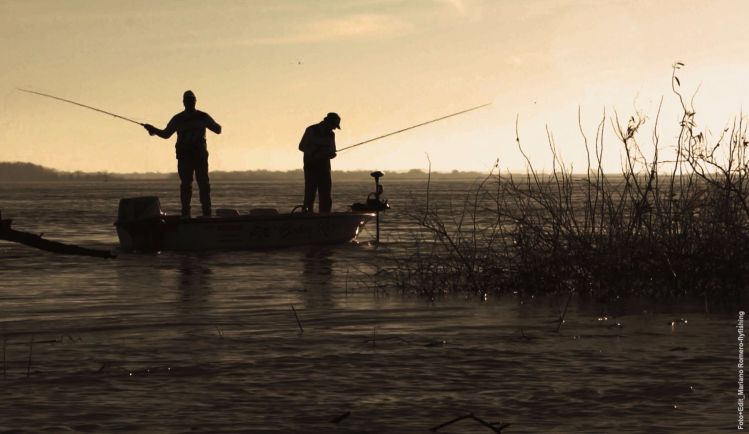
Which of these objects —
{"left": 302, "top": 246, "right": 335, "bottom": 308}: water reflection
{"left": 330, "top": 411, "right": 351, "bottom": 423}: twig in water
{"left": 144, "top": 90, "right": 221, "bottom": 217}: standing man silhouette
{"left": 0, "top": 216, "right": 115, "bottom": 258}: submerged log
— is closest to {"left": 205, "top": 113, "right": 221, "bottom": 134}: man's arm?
{"left": 144, "top": 90, "right": 221, "bottom": 217}: standing man silhouette

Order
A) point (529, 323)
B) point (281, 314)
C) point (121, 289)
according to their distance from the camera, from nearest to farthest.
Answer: point (529, 323), point (281, 314), point (121, 289)

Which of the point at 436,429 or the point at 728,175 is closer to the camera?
the point at 436,429

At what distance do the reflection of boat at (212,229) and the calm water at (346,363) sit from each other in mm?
6008

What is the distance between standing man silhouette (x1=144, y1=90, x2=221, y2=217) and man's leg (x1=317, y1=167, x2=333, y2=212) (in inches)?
105

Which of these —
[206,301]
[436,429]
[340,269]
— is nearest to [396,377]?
[436,429]

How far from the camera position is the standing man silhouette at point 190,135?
62.5 ft

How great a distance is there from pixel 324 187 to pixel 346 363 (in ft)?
44.2

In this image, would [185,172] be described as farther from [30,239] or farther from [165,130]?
[30,239]

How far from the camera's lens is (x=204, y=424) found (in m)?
6.45

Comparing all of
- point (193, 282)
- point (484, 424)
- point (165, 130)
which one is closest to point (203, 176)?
point (165, 130)

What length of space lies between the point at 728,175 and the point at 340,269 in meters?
6.62

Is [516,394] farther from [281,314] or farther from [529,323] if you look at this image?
[281,314]

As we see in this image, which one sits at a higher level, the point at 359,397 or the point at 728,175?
the point at 728,175

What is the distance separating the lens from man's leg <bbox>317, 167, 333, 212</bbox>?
70.8 feet
